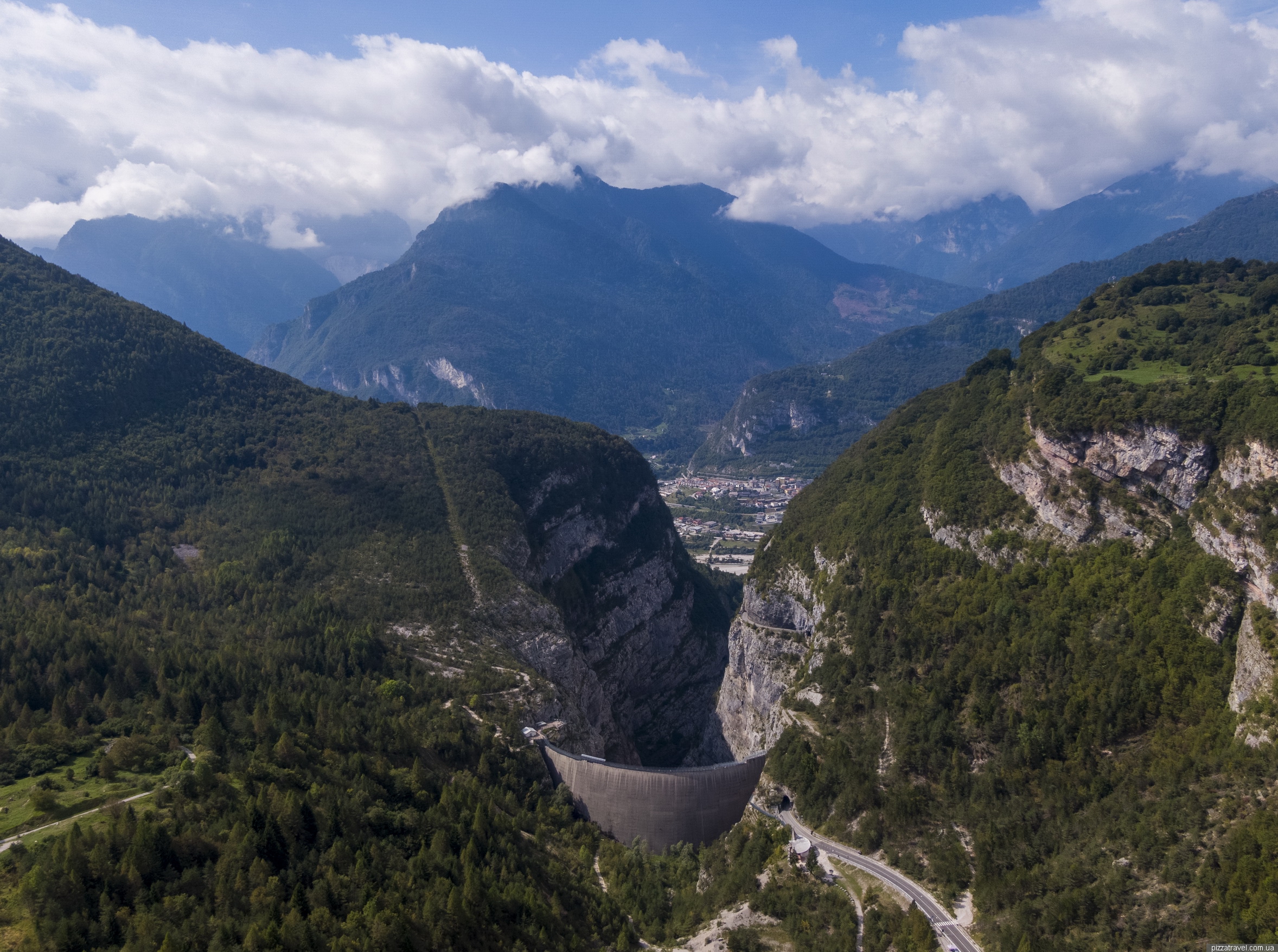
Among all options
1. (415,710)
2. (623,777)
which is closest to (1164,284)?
(623,777)

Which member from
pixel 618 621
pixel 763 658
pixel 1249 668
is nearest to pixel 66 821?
pixel 763 658

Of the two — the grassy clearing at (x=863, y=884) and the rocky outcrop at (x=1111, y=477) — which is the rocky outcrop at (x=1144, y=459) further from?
the grassy clearing at (x=863, y=884)

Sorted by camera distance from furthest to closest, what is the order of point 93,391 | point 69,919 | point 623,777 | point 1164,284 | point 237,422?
point 237,422 → point 93,391 → point 1164,284 → point 623,777 → point 69,919

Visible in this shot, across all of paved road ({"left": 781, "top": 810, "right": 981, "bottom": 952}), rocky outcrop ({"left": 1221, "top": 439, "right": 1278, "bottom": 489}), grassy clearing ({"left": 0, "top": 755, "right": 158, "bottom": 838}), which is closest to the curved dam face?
paved road ({"left": 781, "top": 810, "right": 981, "bottom": 952})

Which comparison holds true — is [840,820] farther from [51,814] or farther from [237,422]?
[237,422]

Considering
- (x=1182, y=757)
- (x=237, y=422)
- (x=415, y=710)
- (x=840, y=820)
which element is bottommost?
(x=840, y=820)

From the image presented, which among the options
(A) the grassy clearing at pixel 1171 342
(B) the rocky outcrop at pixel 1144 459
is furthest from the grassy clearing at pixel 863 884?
(A) the grassy clearing at pixel 1171 342

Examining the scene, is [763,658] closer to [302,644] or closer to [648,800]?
[648,800]
